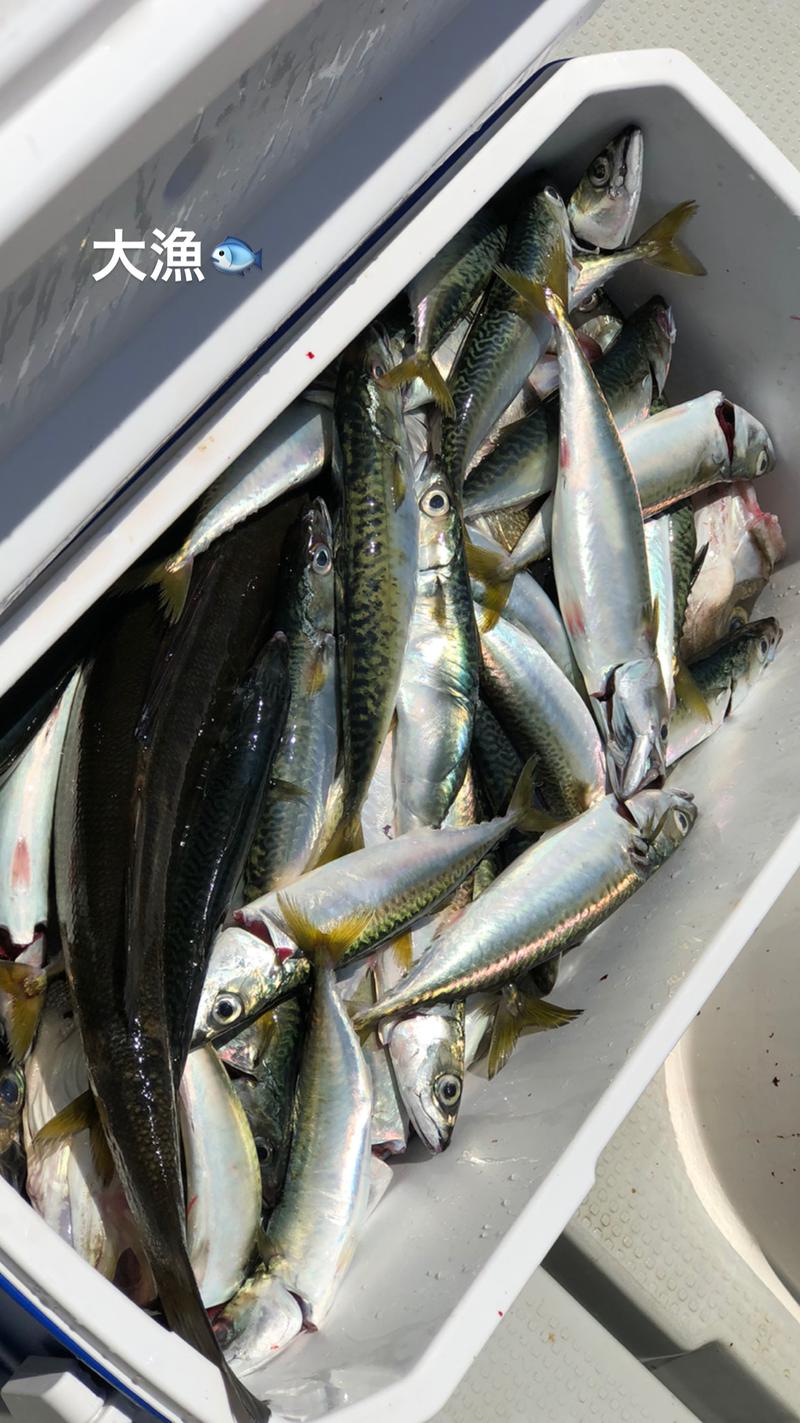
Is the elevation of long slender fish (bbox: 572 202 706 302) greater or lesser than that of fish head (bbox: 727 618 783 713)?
greater

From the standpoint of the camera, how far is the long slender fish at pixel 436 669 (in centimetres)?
131

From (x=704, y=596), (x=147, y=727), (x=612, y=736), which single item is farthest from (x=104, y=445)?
(x=704, y=596)

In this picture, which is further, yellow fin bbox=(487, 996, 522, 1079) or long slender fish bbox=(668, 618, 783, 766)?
long slender fish bbox=(668, 618, 783, 766)

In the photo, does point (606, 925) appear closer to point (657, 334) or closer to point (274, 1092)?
point (274, 1092)

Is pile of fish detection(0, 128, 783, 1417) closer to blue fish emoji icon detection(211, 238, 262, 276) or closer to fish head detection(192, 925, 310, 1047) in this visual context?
fish head detection(192, 925, 310, 1047)

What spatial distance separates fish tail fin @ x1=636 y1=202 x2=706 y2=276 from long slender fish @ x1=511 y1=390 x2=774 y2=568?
18 cm

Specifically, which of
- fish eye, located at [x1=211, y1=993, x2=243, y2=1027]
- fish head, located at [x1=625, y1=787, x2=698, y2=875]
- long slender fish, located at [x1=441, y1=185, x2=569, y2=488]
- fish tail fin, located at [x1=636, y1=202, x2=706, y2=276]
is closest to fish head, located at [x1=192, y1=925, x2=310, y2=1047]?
fish eye, located at [x1=211, y1=993, x2=243, y2=1027]

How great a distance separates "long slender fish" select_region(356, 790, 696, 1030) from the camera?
1312mm

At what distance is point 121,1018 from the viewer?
3.40ft

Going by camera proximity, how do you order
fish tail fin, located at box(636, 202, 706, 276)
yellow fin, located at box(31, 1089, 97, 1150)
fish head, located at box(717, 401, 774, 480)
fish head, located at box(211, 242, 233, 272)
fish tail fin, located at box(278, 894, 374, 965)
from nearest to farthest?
fish head, located at box(211, 242, 233, 272) → yellow fin, located at box(31, 1089, 97, 1150) → fish tail fin, located at box(278, 894, 374, 965) → fish tail fin, located at box(636, 202, 706, 276) → fish head, located at box(717, 401, 774, 480)

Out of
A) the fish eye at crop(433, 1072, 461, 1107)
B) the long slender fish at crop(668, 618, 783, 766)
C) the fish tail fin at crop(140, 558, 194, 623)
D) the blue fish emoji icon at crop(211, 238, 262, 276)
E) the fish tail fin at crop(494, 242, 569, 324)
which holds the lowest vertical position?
the fish eye at crop(433, 1072, 461, 1107)

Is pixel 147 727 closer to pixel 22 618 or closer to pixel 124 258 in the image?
pixel 22 618

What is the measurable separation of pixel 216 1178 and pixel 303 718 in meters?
0.53

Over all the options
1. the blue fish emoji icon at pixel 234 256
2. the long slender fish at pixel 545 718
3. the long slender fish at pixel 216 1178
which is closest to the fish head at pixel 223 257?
the blue fish emoji icon at pixel 234 256
